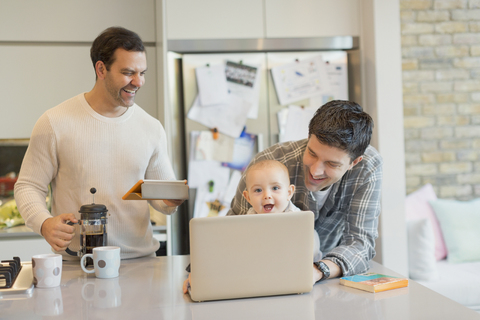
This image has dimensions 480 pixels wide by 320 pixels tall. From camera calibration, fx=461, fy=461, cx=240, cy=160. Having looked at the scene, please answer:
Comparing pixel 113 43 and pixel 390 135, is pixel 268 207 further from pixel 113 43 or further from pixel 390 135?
pixel 390 135

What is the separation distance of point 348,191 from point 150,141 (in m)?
0.75

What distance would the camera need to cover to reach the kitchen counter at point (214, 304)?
96 cm

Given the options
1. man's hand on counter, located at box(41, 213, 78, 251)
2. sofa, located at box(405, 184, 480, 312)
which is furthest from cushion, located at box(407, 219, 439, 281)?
man's hand on counter, located at box(41, 213, 78, 251)

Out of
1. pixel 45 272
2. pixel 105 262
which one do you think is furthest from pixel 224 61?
pixel 45 272

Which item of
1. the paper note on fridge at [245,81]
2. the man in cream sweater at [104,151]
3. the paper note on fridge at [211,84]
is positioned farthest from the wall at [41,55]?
the man in cream sweater at [104,151]

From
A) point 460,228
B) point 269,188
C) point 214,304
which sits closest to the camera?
point 214,304

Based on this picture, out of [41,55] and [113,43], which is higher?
[41,55]

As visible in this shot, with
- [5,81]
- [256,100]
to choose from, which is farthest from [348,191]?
[5,81]

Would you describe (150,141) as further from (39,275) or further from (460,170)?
(460,170)

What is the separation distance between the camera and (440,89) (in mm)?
3645

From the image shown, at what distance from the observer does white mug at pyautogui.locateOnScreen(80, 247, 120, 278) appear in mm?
1296

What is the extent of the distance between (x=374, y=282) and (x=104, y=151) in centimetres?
103

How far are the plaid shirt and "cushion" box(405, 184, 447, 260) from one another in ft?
6.02

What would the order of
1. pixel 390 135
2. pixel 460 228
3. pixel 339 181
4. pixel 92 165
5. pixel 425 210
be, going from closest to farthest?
pixel 339 181 → pixel 92 165 → pixel 390 135 → pixel 460 228 → pixel 425 210
